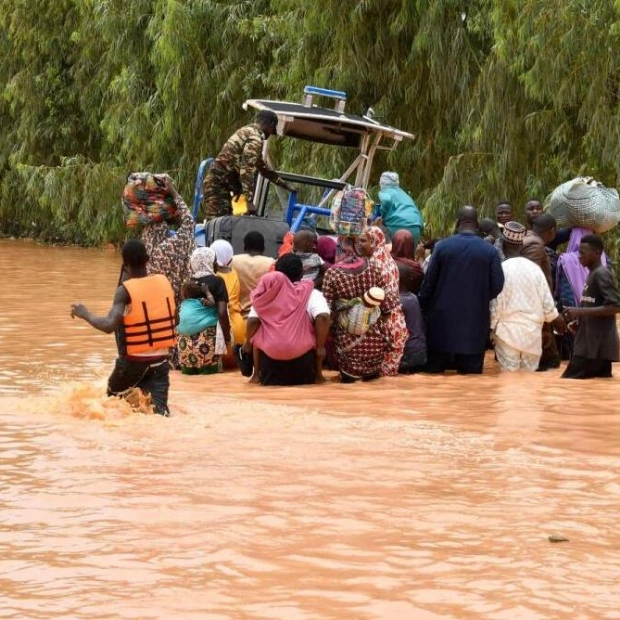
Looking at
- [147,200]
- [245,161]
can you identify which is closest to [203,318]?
[147,200]

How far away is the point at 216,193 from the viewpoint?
48.1 feet

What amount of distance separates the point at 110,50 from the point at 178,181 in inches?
163

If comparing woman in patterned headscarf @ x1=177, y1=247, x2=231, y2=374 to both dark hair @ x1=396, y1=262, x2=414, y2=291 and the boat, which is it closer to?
dark hair @ x1=396, y1=262, x2=414, y2=291

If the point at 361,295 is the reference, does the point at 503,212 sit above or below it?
above

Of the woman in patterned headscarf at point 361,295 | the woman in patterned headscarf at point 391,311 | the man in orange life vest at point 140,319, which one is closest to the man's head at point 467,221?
the woman in patterned headscarf at point 391,311

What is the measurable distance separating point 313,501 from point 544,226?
252 inches

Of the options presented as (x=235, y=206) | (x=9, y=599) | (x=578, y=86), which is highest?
(x=578, y=86)

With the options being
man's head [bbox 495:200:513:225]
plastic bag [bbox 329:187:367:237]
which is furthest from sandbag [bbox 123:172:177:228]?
man's head [bbox 495:200:513:225]

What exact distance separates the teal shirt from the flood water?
3.04m

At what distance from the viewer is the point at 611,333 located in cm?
1210

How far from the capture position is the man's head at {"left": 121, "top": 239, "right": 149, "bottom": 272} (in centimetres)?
952

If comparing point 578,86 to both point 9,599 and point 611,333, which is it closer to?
Answer: point 611,333

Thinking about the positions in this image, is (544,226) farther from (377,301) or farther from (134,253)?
(134,253)

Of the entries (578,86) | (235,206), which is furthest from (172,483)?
(578,86)
